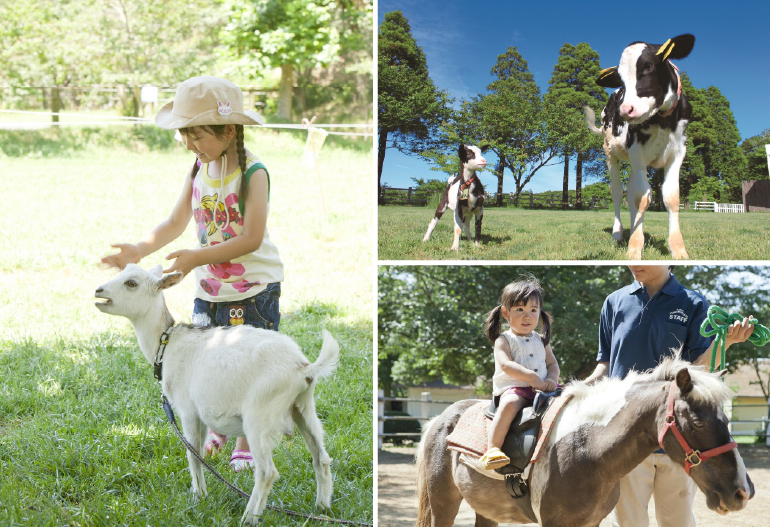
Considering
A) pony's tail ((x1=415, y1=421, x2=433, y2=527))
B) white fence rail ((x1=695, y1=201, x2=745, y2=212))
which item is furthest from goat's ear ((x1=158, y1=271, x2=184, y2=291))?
white fence rail ((x1=695, y1=201, x2=745, y2=212))

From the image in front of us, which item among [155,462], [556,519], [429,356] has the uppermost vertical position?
[556,519]

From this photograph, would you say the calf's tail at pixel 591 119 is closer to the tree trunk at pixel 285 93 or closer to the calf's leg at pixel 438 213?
the calf's leg at pixel 438 213

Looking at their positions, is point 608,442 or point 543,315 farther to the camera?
point 543,315

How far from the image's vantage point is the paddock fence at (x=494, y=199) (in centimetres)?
285

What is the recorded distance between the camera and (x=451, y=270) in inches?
420

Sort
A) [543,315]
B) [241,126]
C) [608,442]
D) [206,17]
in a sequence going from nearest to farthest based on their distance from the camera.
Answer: [608,442] < [543,315] < [241,126] < [206,17]

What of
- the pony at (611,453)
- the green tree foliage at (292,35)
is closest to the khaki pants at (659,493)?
the pony at (611,453)

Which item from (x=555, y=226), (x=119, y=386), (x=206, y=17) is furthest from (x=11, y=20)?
(x=555, y=226)

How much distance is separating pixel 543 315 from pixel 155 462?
80.5 inches

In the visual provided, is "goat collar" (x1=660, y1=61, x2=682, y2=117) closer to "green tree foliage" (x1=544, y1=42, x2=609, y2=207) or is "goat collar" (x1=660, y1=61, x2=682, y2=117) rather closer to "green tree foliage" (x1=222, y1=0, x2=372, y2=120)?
"green tree foliage" (x1=544, y1=42, x2=609, y2=207)

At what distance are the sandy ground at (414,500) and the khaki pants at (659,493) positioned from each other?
247cm

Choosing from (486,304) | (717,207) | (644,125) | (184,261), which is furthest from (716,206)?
(486,304)

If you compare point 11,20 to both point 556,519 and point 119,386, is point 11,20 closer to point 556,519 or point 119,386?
point 119,386

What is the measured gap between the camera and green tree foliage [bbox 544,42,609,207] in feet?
8.71
